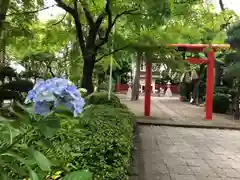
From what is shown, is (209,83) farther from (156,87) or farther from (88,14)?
(156,87)

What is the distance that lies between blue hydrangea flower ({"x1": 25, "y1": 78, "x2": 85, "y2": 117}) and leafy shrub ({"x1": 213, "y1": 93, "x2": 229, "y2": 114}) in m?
13.7

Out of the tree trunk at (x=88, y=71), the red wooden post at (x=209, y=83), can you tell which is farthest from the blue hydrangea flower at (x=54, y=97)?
the red wooden post at (x=209, y=83)

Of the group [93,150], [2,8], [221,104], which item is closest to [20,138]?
[93,150]

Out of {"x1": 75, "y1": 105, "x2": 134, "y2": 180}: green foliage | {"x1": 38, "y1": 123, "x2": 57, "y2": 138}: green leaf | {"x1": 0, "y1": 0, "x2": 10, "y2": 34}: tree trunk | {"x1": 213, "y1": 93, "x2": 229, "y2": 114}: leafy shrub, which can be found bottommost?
{"x1": 213, "y1": 93, "x2": 229, "y2": 114}: leafy shrub

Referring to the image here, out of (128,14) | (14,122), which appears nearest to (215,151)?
(128,14)

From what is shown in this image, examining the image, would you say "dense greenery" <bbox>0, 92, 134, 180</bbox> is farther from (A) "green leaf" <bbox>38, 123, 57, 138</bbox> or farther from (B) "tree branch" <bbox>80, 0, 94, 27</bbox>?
(B) "tree branch" <bbox>80, 0, 94, 27</bbox>

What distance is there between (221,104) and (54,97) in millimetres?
13744

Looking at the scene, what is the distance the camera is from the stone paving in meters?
5.20

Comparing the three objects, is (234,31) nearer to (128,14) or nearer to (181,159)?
(128,14)

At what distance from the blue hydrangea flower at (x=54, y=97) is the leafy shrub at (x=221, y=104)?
13.7 m

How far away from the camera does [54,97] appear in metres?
1.36

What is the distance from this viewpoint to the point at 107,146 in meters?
3.14

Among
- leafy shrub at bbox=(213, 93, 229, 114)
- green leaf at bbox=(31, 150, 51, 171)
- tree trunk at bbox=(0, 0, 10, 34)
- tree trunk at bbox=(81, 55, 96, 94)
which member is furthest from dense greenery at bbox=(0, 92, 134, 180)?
leafy shrub at bbox=(213, 93, 229, 114)

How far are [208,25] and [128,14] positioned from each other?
9.39ft
